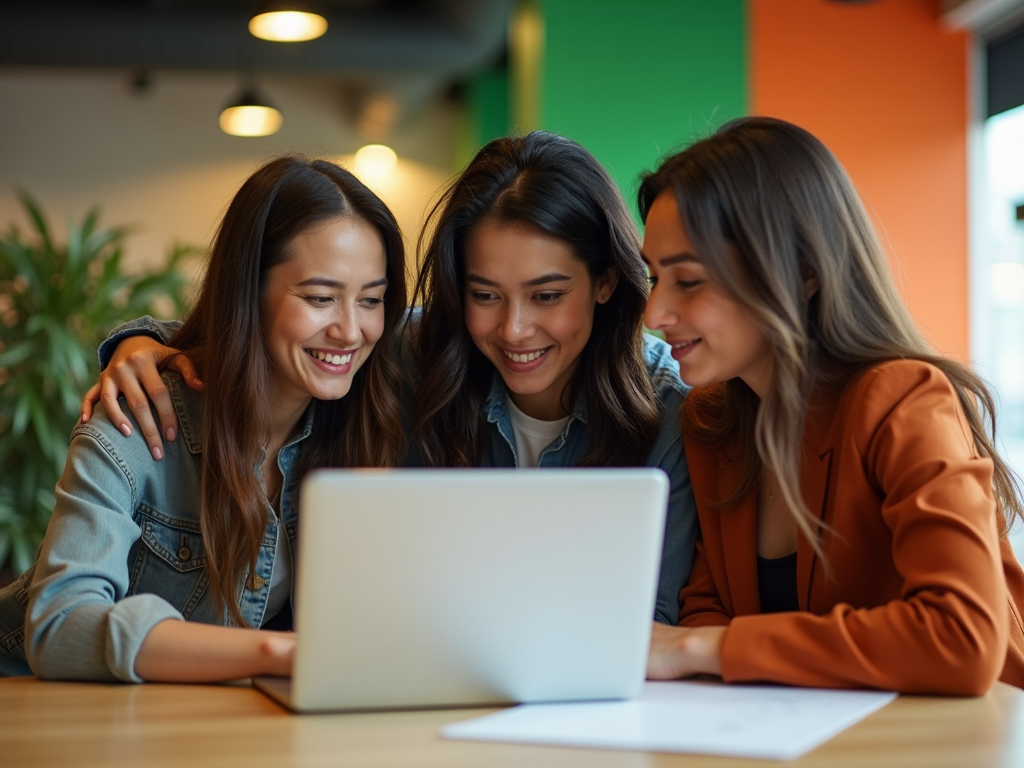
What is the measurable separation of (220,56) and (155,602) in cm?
603

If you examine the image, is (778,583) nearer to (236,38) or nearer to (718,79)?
(718,79)

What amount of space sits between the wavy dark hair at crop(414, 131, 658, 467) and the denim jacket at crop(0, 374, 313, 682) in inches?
11.4

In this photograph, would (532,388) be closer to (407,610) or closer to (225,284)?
(225,284)

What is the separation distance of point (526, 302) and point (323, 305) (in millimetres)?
363

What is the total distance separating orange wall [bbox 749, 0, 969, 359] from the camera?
5.47m

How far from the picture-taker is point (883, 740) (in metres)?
1.19

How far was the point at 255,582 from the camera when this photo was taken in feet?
6.23

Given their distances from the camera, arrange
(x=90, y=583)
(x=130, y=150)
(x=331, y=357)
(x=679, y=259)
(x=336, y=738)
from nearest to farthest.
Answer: (x=336, y=738), (x=90, y=583), (x=679, y=259), (x=331, y=357), (x=130, y=150)

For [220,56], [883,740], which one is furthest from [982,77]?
[883,740]

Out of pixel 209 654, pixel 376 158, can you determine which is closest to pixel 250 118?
pixel 376 158

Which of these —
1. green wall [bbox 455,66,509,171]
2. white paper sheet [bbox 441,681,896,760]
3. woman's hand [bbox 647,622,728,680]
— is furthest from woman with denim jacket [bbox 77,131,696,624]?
green wall [bbox 455,66,509,171]

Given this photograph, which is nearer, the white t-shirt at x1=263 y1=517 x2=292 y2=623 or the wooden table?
the wooden table

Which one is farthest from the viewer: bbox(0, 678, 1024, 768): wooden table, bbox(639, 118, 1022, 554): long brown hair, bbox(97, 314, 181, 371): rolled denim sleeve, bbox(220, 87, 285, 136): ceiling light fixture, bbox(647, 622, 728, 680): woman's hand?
bbox(220, 87, 285, 136): ceiling light fixture

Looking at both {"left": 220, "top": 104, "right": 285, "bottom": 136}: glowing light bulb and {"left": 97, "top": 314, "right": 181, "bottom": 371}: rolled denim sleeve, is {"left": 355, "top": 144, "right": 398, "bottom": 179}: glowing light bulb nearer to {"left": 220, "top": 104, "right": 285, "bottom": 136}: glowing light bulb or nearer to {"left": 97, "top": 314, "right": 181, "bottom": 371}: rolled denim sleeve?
{"left": 220, "top": 104, "right": 285, "bottom": 136}: glowing light bulb
